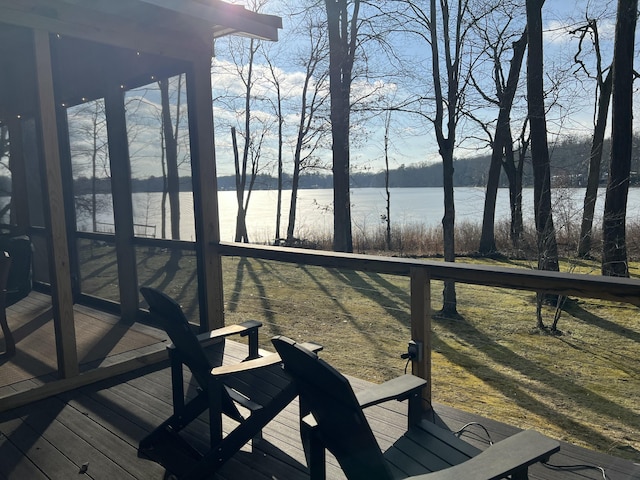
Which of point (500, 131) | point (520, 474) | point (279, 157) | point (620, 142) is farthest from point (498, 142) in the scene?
point (520, 474)

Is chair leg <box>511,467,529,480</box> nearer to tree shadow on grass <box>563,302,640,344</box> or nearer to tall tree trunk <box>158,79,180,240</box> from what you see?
tall tree trunk <box>158,79,180,240</box>

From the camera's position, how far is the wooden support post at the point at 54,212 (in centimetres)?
276

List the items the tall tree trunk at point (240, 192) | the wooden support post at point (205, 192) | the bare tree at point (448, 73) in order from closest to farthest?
the wooden support post at point (205, 192) < the bare tree at point (448, 73) < the tall tree trunk at point (240, 192)

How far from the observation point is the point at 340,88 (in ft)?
38.0

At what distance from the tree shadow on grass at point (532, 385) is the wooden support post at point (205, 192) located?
272cm

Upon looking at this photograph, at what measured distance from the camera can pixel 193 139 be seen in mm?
3625

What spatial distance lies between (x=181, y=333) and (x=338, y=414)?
1.01 meters

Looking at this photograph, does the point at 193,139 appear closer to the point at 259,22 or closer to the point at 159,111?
the point at 159,111

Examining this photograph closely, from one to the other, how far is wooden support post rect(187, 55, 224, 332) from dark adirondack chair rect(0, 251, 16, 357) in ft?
4.05

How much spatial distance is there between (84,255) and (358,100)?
9336 mm

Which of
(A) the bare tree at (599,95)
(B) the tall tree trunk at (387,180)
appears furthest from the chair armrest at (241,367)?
(A) the bare tree at (599,95)

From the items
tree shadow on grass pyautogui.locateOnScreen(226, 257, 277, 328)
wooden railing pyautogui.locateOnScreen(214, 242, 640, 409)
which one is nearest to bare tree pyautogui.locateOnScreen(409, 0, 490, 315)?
tree shadow on grass pyautogui.locateOnScreen(226, 257, 277, 328)

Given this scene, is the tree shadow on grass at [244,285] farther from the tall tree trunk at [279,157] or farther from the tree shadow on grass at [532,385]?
the tall tree trunk at [279,157]

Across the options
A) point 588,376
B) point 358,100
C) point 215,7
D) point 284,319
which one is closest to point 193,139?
point 215,7
